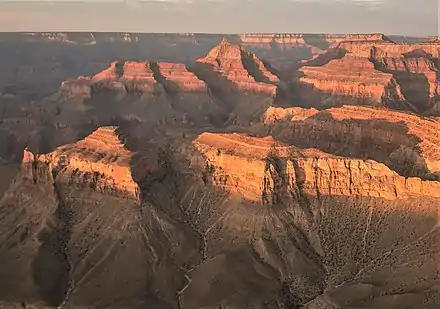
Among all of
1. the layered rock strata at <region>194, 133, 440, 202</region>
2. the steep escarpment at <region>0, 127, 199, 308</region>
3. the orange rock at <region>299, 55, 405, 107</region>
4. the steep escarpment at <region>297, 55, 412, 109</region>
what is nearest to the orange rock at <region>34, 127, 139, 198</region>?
the steep escarpment at <region>0, 127, 199, 308</region>

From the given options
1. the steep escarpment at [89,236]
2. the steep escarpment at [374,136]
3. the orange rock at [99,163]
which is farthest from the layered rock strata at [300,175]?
the orange rock at [99,163]

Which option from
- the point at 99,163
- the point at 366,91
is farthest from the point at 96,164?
the point at 366,91

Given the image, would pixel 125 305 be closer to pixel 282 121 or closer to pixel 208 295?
pixel 208 295

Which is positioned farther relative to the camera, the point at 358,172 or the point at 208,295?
the point at 358,172

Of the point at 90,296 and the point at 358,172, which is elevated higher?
the point at 358,172

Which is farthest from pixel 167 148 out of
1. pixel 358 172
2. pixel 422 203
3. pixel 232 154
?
pixel 422 203

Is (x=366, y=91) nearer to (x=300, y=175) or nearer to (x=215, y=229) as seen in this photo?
(x=300, y=175)

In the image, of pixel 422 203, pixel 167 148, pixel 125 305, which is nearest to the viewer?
pixel 125 305
